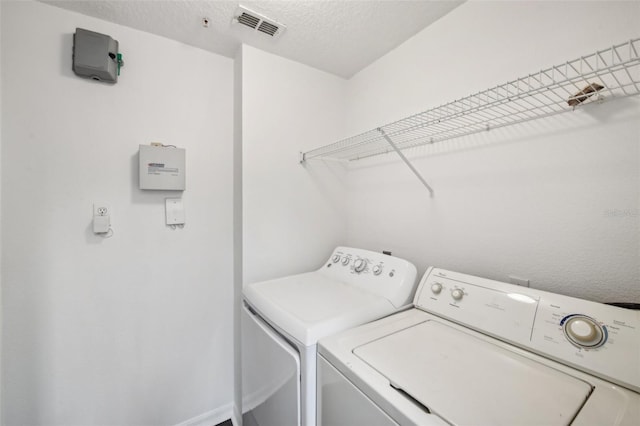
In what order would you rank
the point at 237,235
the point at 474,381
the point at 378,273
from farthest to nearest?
1. the point at 237,235
2. the point at 378,273
3. the point at 474,381

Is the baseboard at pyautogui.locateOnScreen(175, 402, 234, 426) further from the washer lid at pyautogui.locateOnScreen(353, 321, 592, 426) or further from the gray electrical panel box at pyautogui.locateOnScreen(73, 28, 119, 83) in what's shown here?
the gray electrical panel box at pyautogui.locateOnScreen(73, 28, 119, 83)

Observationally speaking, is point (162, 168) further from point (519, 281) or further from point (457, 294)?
point (519, 281)

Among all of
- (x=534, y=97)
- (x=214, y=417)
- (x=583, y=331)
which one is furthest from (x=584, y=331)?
(x=214, y=417)

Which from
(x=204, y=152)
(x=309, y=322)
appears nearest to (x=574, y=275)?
(x=309, y=322)

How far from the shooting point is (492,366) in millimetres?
794

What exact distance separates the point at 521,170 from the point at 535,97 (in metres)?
0.30

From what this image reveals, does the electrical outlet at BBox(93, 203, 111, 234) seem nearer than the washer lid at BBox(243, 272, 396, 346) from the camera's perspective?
No

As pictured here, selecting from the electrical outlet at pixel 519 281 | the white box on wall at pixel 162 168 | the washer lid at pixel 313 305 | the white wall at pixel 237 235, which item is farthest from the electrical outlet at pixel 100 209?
the electrical outlet at pixel 519 281

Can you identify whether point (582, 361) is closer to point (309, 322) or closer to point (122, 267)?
point (309, 322)

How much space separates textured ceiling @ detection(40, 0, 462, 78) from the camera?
1310mm

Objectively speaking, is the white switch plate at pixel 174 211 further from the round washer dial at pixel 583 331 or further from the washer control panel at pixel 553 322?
the round washer dial at pixel 583 331

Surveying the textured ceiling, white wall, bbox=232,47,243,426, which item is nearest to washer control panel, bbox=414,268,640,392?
white wall, bbox=232,47,243,426

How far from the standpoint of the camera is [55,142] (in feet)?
4.31

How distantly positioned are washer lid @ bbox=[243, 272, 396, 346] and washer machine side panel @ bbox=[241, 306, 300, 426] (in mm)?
82
